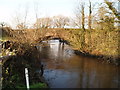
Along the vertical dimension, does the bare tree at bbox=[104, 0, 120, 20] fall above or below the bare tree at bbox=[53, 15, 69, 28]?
below

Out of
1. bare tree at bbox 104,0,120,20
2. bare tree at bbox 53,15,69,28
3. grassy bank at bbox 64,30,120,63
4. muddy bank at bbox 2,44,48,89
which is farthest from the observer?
bare tree at bbox 53,15,69,28

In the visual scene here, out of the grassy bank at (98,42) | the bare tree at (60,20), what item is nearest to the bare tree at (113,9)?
the grassy bank at (98,42)

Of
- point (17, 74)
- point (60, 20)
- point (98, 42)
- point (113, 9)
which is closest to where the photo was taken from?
point (17, 74)

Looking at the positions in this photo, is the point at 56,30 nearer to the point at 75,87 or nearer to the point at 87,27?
the point at 87,27

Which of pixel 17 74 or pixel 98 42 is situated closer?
pixel 17 74

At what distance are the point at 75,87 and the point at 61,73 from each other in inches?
92.8

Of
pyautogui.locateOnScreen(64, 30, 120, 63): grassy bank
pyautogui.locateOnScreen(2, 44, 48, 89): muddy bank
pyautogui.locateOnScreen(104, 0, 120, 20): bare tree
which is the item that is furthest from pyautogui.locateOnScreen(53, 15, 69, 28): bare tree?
pyautogui.locateOnScreen(2, 44, 48, 89): muddy bank

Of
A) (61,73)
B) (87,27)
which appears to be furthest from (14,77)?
(87,27)

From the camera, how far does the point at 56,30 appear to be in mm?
22922

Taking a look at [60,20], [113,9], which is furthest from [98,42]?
[60,20]

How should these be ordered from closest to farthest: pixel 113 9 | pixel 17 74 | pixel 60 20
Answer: pixel 17 74 → pixel 113 9 → pixel 60 20

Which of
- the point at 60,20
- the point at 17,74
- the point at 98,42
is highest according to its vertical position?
the point at 60,20

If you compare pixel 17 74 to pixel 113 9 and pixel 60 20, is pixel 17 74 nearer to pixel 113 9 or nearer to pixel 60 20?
pixel 113 9

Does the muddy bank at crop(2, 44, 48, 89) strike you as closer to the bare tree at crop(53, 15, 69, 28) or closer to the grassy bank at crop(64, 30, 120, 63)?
the grassy bank at crop(64, 30, 120, 63)
